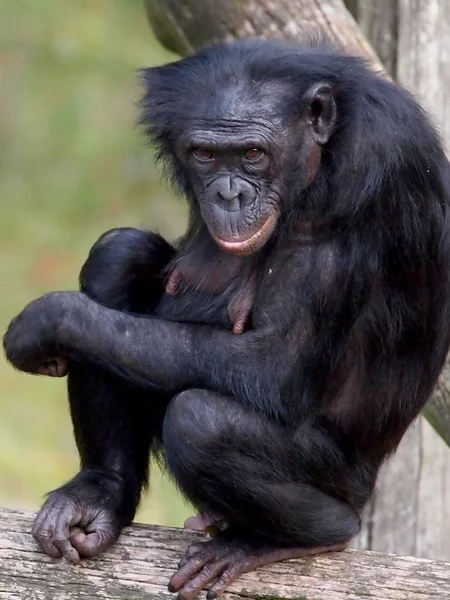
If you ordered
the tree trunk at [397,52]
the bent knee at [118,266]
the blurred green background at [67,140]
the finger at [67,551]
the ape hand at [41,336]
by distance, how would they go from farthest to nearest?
the blurred green background at [67,140] < the tree trunk at [397,52] < the bent knee at [118,266] < the ape hand at [41,336] < the finger at [67,551]

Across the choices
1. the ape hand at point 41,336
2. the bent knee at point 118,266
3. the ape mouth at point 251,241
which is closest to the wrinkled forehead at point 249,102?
the ape mouth at point 251,241

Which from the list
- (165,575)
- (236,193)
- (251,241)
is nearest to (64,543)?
(165,575)

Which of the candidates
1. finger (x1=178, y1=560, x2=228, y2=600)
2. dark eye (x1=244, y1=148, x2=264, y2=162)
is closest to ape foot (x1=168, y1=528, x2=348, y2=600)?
finger (x1=178, y1=560, x2=228, y2=600)

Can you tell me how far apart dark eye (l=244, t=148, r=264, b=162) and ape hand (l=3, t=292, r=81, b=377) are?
28.6 inches

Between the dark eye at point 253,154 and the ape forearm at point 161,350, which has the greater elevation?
the dark eye at point 253,154

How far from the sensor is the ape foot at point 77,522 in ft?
12.4

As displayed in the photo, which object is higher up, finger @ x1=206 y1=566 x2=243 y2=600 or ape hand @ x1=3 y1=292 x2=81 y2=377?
ape hand @ x1=3 y1=292 x2=81 y2=377

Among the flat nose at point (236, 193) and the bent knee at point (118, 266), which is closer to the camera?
the flat nose at point (236, 193)

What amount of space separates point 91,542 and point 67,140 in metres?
9.88

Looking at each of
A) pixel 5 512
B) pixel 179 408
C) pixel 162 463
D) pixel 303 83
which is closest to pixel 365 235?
pixel 303 83

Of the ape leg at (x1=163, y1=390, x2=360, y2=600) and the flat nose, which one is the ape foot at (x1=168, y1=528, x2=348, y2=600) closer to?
the ape leg at (x1=163, y1=390, x2=360, y2=600)

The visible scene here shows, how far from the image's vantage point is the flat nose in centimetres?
385

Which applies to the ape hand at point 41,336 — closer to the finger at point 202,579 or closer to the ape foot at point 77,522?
the ape foot at point 77,522

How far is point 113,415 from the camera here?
4195 mm
